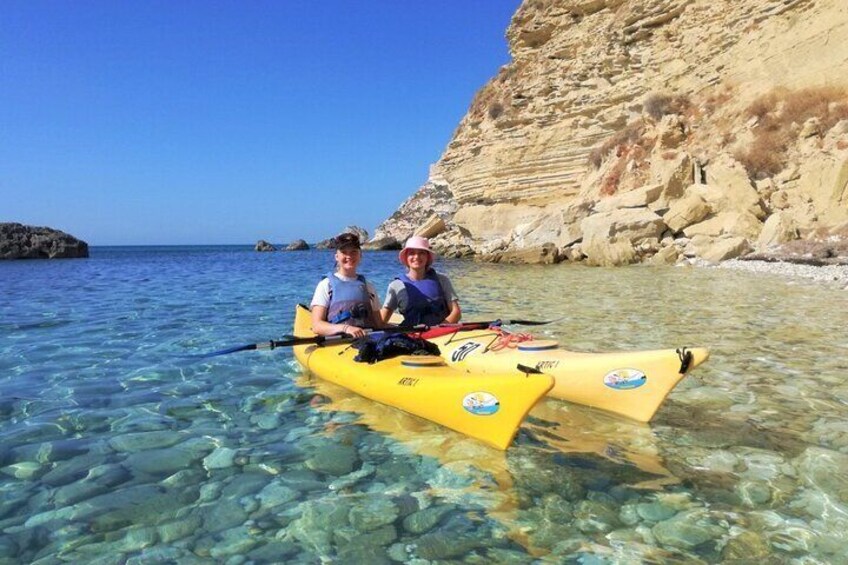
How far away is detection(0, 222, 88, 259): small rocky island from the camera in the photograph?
132ft

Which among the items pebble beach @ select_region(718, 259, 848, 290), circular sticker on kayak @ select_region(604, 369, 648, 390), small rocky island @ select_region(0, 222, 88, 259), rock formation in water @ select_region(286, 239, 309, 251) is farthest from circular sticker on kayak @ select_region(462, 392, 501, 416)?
rock formation in water @ select_region(286, 239, 309, 251)

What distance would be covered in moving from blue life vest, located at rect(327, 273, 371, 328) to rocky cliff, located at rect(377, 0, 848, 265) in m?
15.6

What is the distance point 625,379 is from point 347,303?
2.75 metres

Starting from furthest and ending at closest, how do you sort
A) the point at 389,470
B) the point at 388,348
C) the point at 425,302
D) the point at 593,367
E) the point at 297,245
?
1. the point at 297,245
2. the point at 425,302
3. the point at 388,348
4. the point at 593,367
5. the point at 389,470

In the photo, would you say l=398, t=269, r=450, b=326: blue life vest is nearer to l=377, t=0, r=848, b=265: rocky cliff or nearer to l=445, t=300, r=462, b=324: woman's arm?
l=445, t=300, r=462, b=324: woman's arm

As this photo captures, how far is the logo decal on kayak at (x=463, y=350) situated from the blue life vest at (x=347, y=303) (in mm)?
1039

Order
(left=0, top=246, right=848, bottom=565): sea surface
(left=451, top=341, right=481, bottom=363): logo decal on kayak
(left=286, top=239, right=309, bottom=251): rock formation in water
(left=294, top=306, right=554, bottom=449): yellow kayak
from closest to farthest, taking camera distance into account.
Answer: (left=0, top=246, right=848, bottom=565): sea surface, (left=294, top=306, right=554, bottom=449): yellow kayak, (left=451, top=341, right=481, bottom=363): logo decal on kayak, (left=286, top=239, right=309, bottom=251): rock formation in water

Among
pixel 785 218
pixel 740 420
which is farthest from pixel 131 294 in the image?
pixel 785 218

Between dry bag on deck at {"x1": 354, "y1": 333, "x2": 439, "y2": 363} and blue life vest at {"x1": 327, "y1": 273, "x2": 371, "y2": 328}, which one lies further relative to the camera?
blue life vest at {"x1": 327, "y1": 273, "x2": 371, "y2": 328}

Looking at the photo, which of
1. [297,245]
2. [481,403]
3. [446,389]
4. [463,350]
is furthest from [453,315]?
[297,245]

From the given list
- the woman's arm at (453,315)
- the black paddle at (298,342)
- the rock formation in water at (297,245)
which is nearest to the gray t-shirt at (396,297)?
the woman's arm at (453,315)

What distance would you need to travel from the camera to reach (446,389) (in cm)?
403

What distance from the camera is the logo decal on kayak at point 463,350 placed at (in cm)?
529

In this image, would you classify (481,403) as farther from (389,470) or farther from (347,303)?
(347,303)
